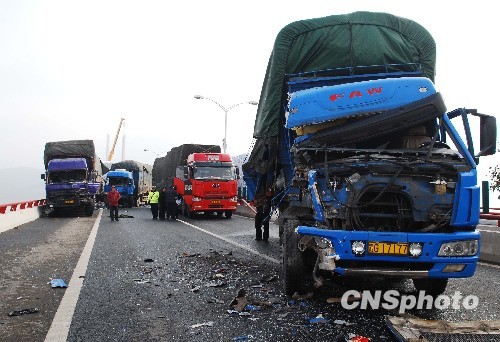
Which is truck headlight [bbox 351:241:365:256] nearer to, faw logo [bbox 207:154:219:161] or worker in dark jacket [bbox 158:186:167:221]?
faw logo [bbox 207:154:219:161]

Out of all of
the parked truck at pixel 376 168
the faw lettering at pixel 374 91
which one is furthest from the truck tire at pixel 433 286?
the faw lettering at pixel 374 91

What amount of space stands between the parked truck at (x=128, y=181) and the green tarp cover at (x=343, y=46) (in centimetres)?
3203

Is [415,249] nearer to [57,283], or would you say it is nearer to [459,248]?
[459,248]

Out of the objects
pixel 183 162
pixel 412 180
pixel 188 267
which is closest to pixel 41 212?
pixel 183 162

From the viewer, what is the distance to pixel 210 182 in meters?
24.6

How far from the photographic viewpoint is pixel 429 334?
447 centimetres

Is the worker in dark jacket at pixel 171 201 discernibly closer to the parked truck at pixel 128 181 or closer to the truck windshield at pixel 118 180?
the parked truck at pixel 128 181

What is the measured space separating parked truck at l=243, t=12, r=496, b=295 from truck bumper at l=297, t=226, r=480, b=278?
0.03 ft

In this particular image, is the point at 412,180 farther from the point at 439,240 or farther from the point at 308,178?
the point at 308,178

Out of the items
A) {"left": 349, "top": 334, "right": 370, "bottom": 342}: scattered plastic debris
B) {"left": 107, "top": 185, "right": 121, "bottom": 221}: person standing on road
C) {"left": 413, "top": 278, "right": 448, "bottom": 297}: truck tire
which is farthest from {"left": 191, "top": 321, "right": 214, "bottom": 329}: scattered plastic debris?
{"left": 107, "top": 185, "right": 121, "bottom": 221}: person standing on road

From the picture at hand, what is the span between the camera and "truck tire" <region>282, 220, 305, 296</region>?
Result: 6.17 m

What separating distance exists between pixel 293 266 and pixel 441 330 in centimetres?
199

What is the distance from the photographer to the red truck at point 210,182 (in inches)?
967

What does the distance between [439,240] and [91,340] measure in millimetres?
3459
